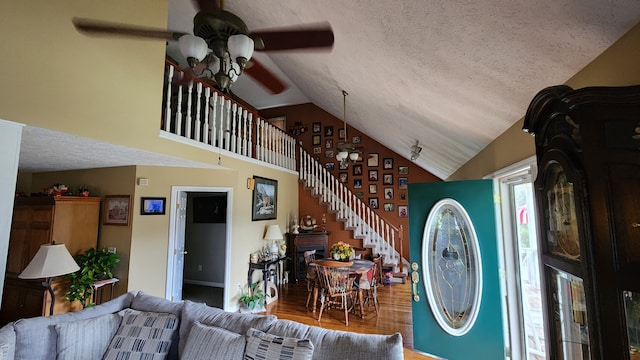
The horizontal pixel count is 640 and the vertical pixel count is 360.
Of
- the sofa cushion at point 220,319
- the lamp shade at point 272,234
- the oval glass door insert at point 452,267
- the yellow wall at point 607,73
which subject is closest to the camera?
the yellow wall at point 607,73

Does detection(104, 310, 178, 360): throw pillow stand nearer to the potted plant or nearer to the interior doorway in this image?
the potted plant

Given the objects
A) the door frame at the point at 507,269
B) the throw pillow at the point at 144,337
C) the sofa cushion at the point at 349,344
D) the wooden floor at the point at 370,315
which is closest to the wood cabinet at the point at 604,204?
the sofa cushion at the point at 349,344

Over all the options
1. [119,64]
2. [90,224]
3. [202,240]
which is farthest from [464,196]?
[202,240]

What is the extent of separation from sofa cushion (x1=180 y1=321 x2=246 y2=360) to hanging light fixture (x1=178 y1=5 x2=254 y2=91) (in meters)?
1.55

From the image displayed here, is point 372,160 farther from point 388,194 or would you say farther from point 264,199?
point 264,199

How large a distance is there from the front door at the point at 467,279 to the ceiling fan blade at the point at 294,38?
1.86 meters

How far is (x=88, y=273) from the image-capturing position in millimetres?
3195

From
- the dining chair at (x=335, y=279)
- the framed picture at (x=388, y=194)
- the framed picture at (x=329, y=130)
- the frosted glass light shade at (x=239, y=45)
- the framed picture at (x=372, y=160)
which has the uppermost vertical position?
the framed picture at (x=329, y=130)

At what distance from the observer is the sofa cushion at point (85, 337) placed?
1.78 metres

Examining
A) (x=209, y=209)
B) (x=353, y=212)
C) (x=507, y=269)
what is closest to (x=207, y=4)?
(x=507, y=269)

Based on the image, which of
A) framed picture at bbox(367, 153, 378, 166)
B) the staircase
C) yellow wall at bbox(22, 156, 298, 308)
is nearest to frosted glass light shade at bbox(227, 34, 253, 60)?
yellow wall at bbox(22, 156, 298, 308)

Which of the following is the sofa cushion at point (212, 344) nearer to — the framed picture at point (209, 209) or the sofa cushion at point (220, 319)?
the sofa cushion at point (220, 319)

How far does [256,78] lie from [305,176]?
3762 mm

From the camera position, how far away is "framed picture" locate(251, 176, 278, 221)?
4.78 m
